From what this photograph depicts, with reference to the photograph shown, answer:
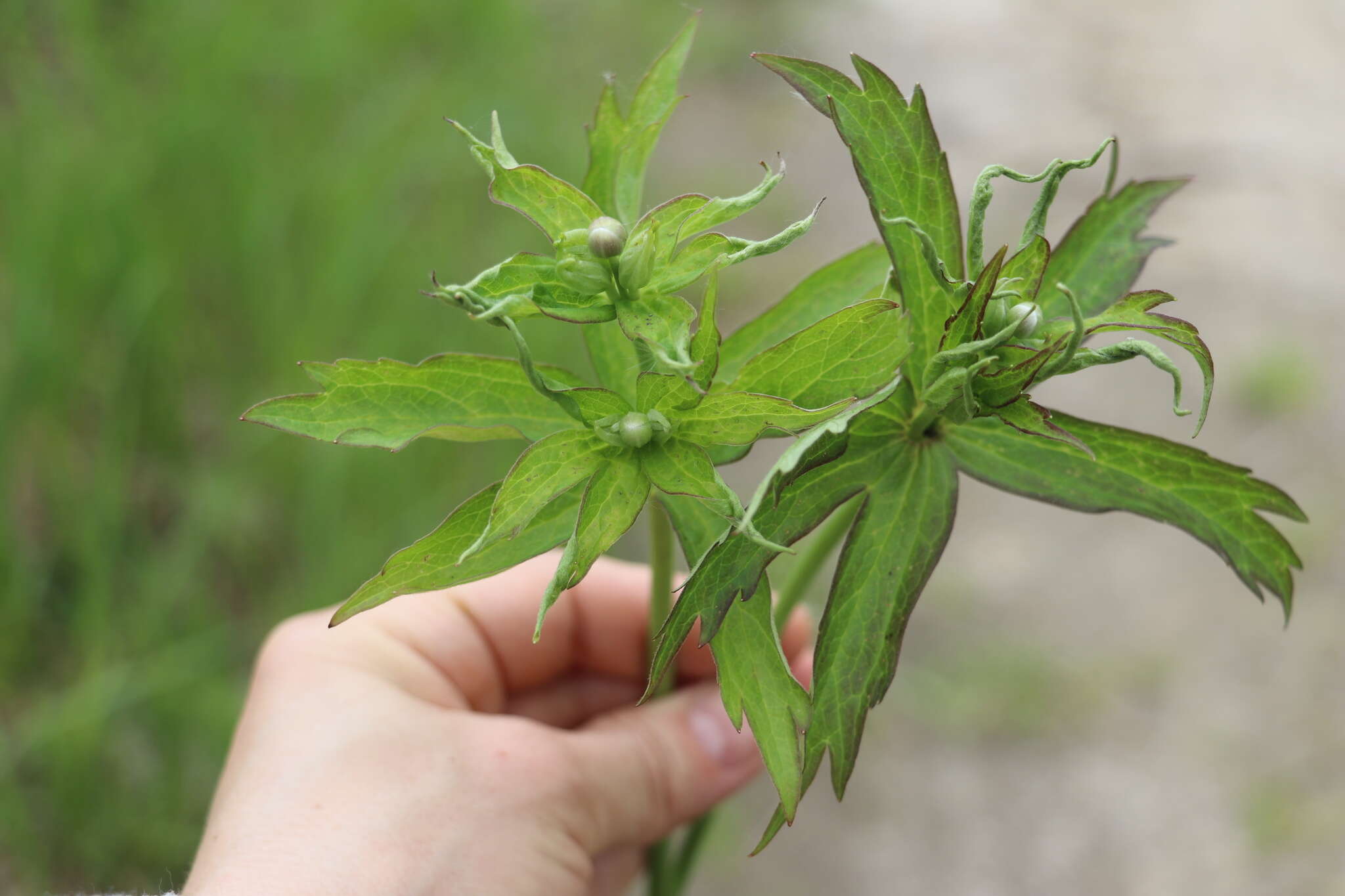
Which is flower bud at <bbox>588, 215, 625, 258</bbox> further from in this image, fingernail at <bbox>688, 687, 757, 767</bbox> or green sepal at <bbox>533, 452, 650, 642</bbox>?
fingernail at <bbox>688, 687, 757, 767</bbox>

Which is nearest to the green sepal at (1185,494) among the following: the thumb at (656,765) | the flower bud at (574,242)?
the flower bud at (574,242)

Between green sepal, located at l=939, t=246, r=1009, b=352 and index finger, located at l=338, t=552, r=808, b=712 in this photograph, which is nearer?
green sepal, located at l=939, t=246, r=1009, b=352

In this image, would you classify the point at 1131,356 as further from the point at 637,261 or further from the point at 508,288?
the point at 508,288

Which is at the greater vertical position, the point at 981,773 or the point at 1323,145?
the point at 1323,145

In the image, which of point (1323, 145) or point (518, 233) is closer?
point (518, 233)

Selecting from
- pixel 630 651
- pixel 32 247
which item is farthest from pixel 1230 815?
pixel 32 247

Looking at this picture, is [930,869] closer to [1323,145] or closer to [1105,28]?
[1323,145]

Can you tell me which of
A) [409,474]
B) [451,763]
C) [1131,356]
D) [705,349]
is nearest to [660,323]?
[705,349]

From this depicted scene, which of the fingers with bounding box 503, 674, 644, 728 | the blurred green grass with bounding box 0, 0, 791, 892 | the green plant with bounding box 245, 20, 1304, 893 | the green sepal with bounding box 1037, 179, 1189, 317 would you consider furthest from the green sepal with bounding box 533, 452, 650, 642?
the blurred green grass with bounding box 0, 0, 791, 892
